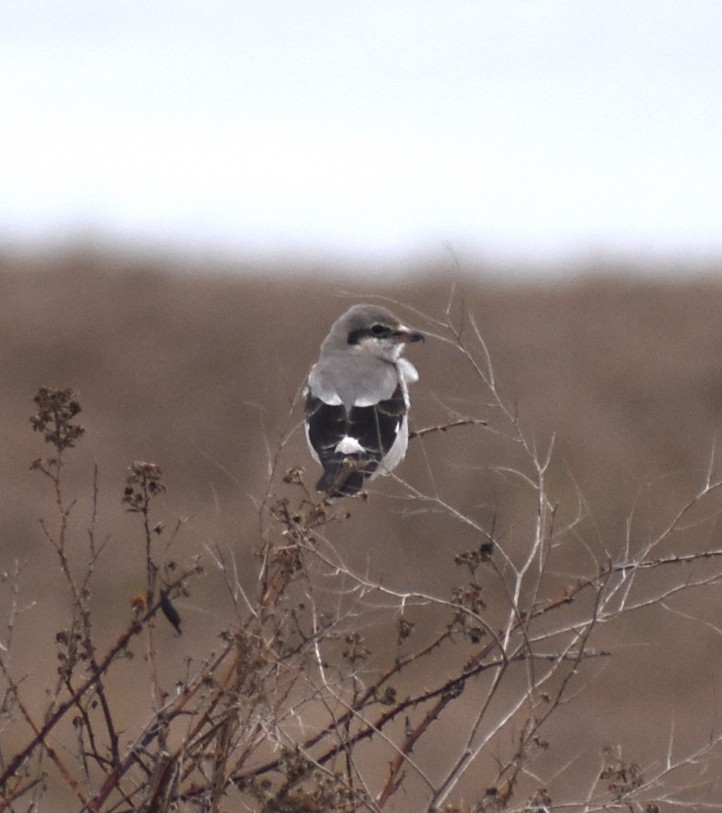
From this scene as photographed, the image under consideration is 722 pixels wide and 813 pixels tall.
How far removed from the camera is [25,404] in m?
16.6

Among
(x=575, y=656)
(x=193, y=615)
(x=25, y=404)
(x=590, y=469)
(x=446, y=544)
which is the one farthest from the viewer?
(x=25, y=404)

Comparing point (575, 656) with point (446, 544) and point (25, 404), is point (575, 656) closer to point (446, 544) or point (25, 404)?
point (446, 544)

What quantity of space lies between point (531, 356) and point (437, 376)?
153 centimetres

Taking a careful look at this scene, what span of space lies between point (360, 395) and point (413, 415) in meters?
7.44

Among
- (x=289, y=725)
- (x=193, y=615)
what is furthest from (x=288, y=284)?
(x=289, y=725)

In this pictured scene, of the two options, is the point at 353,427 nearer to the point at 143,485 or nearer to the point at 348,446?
the point at 348,446

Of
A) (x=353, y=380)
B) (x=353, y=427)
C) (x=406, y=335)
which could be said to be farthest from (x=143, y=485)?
(x=406, y=335)

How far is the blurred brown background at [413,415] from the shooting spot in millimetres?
12852

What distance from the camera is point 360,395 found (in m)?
6.29

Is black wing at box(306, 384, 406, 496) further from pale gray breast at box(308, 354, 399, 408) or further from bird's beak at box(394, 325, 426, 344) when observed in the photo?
bird's beak at box(394, 325, 426, 344)

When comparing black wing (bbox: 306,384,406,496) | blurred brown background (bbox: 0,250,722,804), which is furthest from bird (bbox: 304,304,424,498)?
blurred brown background (bbox: 0,250,722,804)

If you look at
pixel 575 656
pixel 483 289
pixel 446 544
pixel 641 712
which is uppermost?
pixel 483 289

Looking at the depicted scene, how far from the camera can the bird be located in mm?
5945

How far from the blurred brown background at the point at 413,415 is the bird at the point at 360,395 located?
4115mm
